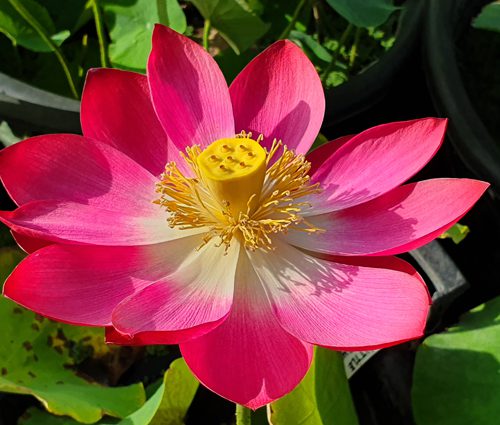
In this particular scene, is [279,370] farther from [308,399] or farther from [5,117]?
[5,117]

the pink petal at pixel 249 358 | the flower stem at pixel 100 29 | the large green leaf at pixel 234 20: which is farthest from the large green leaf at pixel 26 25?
the pink petal at pixel 249 358

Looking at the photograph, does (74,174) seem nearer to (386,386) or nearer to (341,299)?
(341,299)

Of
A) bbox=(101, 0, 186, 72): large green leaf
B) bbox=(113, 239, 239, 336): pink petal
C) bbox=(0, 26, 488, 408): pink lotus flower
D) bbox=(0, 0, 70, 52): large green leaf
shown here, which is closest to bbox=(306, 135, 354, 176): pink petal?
bbox=(0, 26, 488, 408): pink lotus flower

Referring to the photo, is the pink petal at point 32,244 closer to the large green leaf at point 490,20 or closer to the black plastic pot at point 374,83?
the black plastic pot at point 374,83

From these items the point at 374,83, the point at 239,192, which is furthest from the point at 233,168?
the point at 374,83

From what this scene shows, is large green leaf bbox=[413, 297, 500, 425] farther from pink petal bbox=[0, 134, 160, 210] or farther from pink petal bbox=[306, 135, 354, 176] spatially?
pink petal bbox=[0, 134, 160, 210]
